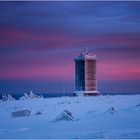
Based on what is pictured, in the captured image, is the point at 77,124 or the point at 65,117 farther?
the point at 65,117

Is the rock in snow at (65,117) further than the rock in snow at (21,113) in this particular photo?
No

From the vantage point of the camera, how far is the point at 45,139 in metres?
8.02

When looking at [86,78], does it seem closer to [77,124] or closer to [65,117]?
[65,117]

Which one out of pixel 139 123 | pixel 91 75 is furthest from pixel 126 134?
pixel 91 75

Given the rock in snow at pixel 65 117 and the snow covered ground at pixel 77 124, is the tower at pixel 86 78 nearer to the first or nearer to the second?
the snow covered ground at pixel 77 124

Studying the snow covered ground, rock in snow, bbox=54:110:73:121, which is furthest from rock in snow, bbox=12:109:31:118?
rock in snow, bbox=54:110:73:121

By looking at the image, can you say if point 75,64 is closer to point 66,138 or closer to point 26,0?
point 26,0

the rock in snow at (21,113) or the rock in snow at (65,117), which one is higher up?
the rock in snow at (21,113)

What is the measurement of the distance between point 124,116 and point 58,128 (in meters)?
1.55

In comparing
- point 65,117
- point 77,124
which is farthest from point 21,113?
point 77,124

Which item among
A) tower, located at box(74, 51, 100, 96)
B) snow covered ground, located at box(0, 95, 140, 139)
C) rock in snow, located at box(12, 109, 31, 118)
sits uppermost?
tower, located at box(74, 51, 100, 96)

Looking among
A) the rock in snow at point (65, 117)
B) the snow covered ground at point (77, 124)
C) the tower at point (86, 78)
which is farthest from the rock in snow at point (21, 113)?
the tower at point (86, 78)

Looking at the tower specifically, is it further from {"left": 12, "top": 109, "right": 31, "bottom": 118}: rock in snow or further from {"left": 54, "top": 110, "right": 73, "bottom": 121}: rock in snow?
{"left": 54, "top": 110, "right": 73, "bottom": 121}: rock in snow

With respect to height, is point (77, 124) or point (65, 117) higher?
point (65, 117)
